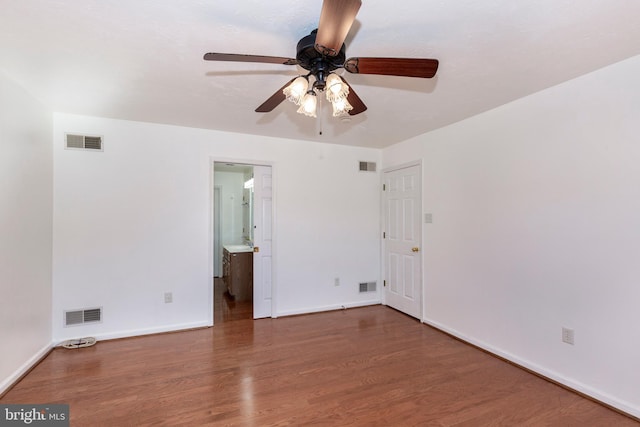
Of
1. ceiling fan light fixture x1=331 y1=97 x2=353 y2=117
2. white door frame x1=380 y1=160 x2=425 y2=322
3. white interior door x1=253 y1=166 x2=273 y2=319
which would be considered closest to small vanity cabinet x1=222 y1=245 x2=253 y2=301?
white interior door x1=253 y1=166 x2=273 y2=319

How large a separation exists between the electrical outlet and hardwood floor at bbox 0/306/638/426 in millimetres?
387

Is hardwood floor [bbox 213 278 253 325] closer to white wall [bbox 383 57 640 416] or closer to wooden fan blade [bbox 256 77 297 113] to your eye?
white wall [bbox 383 57 640 416]

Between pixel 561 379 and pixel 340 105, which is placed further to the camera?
pixel 561 379

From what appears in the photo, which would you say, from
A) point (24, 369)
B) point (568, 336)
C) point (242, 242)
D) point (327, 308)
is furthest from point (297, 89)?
point (242, 242)

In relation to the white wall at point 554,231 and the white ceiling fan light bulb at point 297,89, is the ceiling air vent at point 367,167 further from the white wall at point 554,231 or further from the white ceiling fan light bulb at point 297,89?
the white ceiling fan light bulb at point 297,89

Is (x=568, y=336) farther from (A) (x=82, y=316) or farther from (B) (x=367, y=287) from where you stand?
(A) (x=82, y=316)

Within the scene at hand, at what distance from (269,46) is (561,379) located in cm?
345

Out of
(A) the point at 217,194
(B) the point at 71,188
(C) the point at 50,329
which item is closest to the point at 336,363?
(C) the point at 50,329

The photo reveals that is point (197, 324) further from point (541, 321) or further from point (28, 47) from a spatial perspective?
point (541, 321)

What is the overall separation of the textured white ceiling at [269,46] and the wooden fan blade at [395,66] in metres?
0.31

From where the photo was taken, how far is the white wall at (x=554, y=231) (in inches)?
84.7

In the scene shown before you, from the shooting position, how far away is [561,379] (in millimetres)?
2479

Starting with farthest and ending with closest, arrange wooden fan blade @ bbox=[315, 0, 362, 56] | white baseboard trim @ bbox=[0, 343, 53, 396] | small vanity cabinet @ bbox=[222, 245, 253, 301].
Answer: small vanity cabinet @ bbox=[222, 245, 253, 301] < white baseboard trim @ bbox=[0, 343, 53, 396] < wooden fan blade @ bbox=[315, 0, 362, 56]

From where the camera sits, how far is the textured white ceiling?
5.29ft
